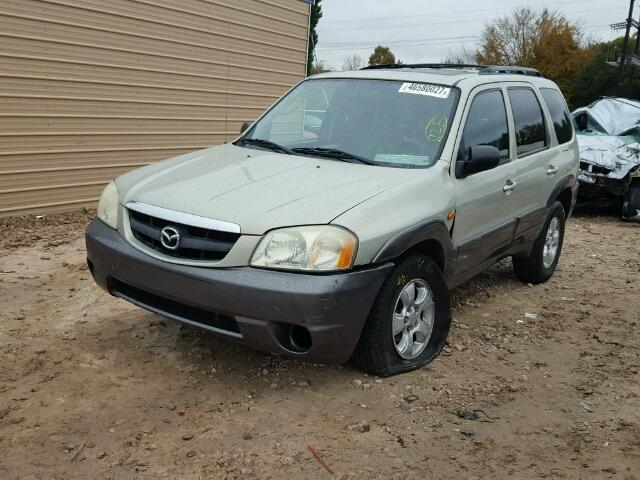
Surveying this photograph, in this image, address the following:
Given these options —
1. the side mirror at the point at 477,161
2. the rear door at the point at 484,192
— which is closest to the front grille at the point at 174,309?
the rear door at the point at 484,192

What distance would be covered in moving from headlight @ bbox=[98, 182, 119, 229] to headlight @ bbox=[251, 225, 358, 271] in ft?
3.50

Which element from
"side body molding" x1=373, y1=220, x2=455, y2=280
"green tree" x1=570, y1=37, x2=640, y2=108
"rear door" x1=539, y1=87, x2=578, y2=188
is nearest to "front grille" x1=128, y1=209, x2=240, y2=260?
"side body molding" x1=373, y1=220, x2=455, y2=280

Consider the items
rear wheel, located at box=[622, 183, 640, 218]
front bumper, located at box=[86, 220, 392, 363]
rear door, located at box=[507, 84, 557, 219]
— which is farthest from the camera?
rear wheel, located at box=[622, 183, 640, 218]

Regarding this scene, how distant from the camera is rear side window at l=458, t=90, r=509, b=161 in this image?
4.21m

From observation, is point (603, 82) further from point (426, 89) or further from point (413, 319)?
point (413, 319)

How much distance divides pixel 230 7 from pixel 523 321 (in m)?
6.74

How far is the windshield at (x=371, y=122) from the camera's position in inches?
158

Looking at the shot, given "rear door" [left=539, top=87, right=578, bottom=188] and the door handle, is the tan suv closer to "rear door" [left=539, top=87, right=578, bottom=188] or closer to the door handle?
the door handle

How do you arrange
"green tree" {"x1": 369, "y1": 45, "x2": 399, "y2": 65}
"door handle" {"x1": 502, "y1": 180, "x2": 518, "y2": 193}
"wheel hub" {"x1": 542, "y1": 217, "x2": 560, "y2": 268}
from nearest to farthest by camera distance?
"door handle" {"x1": 502, "y1": 180, "x2": 518, "y2": 193} < "wheel hub" {"x1": 542, "y1": 217, "x2": 560, "y2": 268} < "green tree" {"x1": 369, "y1": 45, "x2": 399, "y2": 65}

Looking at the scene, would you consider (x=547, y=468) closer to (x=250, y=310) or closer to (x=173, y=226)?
(x=250, y=310)

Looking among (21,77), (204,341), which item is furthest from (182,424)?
(21,77)

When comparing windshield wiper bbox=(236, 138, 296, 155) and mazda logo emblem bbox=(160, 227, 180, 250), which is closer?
mazda logo emblem bbox=(160, 227, 180, 250)

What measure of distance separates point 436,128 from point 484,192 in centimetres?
56

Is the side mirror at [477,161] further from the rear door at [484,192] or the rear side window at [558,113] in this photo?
the rear side window at [558,113]
